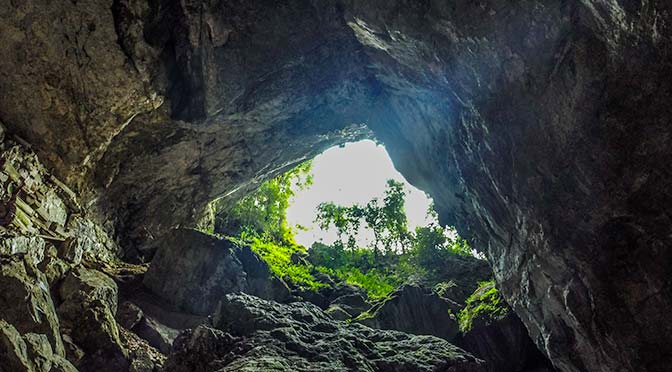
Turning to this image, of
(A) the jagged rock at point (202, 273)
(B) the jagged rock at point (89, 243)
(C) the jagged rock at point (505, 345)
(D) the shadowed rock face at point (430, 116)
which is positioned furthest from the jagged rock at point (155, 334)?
(C) the jagged rock at point (505, 345)

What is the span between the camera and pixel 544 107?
23.2 ft

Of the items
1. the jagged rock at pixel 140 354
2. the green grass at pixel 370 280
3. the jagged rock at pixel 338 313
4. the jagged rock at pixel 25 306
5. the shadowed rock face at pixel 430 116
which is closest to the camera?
the shadowed rock face at pixel 430 116

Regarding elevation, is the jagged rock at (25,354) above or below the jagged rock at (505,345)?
below

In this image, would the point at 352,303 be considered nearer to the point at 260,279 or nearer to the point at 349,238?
the point at 260,279

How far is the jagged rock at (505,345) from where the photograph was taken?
38.2 ft

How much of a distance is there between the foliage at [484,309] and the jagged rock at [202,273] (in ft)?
19.2

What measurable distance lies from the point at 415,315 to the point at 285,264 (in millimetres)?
8318

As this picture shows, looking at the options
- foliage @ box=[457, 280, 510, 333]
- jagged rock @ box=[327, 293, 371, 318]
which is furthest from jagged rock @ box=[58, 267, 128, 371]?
foliage @ box=[457, 280, 510, 333]

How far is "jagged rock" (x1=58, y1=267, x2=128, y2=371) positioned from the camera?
9320mm

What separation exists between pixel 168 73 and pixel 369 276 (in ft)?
44.3

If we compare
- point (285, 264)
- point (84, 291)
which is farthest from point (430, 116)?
point (285, 264)

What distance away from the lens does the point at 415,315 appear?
13.3 m

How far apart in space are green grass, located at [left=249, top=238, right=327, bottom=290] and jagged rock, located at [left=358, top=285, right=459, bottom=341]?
4.43 m

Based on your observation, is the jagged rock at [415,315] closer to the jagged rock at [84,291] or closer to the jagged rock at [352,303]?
the jagged rock at [352,303]
